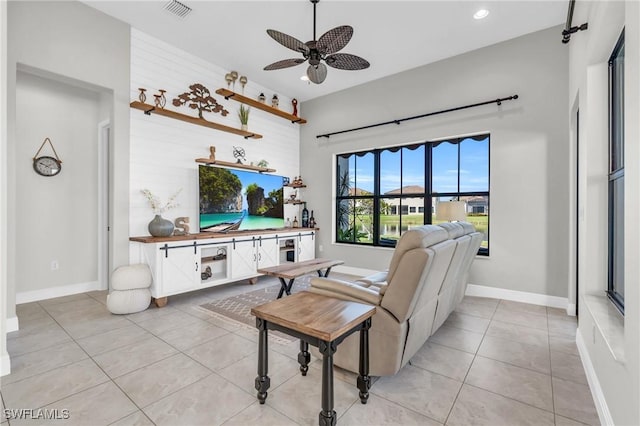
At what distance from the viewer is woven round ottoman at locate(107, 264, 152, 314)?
3488 mm

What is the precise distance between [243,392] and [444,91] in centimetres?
478

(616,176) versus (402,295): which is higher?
(616,176)

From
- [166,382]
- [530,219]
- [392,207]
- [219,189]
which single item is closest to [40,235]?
[219,189]

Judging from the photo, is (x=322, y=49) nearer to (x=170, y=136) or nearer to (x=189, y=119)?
(x=189, y=119)

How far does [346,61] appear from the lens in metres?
3.25

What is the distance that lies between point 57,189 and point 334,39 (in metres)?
4.17

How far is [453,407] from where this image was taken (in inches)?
75.0

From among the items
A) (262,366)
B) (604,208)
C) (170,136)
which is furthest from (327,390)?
(170,136)

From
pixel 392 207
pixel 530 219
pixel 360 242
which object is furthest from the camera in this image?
pixel 360 242

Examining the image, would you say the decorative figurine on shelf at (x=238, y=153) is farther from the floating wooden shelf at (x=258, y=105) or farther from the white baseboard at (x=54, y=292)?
the white baseboard at (x=54, y=292)

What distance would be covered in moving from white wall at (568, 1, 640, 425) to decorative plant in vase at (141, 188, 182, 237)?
427 centimetres

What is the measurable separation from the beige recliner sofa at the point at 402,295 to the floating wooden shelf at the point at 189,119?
343 cm

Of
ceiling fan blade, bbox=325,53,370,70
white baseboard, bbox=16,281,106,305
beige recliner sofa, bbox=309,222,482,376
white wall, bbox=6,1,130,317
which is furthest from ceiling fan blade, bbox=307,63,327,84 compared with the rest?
white baseboard, bbox=16,281,106,305

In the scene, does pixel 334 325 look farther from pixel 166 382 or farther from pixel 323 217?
pixel 323 217
